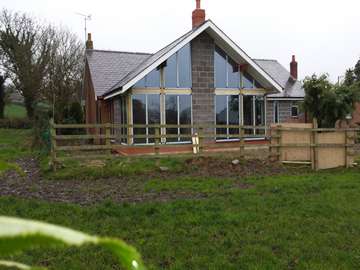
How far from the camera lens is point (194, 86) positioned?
1636 centimetres

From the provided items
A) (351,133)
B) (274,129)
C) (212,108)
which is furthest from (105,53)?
(351,133)

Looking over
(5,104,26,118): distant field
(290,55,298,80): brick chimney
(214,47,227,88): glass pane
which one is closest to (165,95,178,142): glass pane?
(214,47,227,88): glass pane

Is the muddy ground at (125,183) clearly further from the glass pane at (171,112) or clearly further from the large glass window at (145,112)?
the glass pane at (171,112)

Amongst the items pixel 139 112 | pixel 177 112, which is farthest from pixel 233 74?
pixel 139 112

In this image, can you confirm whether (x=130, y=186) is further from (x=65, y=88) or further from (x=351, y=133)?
(x=65, y=88)

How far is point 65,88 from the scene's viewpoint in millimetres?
28516

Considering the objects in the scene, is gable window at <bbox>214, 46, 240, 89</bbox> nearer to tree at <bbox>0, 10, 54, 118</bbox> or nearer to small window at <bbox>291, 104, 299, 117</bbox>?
small window at <bbox>291, 104, 299, 117</bbox>

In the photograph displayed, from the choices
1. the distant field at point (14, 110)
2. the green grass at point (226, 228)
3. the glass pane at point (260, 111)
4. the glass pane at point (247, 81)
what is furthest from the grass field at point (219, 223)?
the distant field at point (14, 110)

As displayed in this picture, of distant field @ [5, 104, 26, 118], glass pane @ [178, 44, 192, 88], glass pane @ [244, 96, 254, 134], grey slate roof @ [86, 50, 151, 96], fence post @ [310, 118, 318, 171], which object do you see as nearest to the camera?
fence post @ [310, 118, 318, 171]

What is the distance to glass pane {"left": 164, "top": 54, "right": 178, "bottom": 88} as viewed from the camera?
1578cm

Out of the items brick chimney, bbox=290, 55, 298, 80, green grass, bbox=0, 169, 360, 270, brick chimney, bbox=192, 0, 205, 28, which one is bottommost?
green grass, bbox=0, 169, 360, 270

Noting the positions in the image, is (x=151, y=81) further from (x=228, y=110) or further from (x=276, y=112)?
(x=276, y=112)

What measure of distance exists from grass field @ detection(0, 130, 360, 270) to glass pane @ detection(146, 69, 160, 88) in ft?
24.6

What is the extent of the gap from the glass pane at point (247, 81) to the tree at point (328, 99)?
8.83ft
